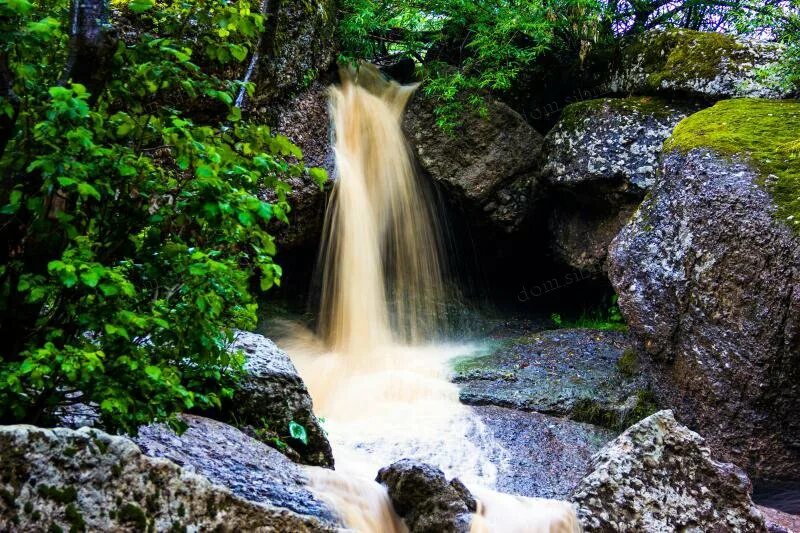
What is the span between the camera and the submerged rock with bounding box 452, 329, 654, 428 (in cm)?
715

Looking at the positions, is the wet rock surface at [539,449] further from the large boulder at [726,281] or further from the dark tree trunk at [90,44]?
the dark tree trunk at [90,44]

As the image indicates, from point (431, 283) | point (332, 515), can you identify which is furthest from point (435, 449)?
point (431, 283)

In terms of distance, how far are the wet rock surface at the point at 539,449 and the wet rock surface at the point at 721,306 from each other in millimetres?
1047

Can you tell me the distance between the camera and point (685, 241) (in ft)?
21.9

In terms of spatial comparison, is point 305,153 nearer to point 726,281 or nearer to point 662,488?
point 726,281

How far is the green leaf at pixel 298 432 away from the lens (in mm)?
4668

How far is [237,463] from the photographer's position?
3633 millimetres

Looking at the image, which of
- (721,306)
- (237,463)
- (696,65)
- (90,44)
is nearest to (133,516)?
(237,463)

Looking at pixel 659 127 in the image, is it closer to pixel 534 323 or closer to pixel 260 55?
pixel 534 323

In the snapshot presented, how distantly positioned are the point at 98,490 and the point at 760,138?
22.4 ft

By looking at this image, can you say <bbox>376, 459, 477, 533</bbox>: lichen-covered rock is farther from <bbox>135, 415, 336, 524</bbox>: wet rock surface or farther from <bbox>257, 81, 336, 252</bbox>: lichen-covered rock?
<bbox>257, 81, 336, 252</bbox>: lichen-covered rock

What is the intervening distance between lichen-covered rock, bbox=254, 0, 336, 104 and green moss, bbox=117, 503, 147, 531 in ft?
22.5

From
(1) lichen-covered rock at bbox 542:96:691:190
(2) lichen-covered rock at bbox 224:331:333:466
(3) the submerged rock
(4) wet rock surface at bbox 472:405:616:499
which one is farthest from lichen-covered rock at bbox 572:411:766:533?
(1) lichen-covered rock at bbox 542:96:691:190

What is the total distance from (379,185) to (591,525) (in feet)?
21.2
